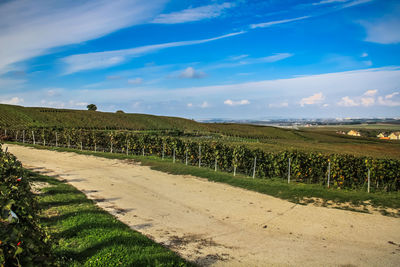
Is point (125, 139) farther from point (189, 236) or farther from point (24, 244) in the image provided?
point (24, 244)

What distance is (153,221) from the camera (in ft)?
32.1

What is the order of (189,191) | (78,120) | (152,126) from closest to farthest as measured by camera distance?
1. (189,191)
2. (78,120)
3. (152,126)

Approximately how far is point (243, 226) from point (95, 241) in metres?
4.97

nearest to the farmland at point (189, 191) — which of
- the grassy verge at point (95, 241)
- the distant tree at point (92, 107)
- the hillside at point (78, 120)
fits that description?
the grassy verge at point (95, 241)

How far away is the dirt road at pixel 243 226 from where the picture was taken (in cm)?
732

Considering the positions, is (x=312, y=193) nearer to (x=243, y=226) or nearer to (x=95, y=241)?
(x=243, y=226)

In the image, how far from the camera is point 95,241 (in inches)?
272

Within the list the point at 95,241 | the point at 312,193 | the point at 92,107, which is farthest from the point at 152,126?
the point at 92,107

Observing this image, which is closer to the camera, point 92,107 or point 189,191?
point 189,191

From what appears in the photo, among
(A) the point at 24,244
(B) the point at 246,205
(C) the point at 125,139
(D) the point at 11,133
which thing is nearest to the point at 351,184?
(B) the point at 246,205

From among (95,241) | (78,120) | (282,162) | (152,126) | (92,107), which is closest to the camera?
(95,241)

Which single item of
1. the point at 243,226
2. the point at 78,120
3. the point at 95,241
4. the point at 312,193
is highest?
the point at 78,120

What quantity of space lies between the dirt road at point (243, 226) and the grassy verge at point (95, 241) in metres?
0.80

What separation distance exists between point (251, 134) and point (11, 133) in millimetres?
51589
